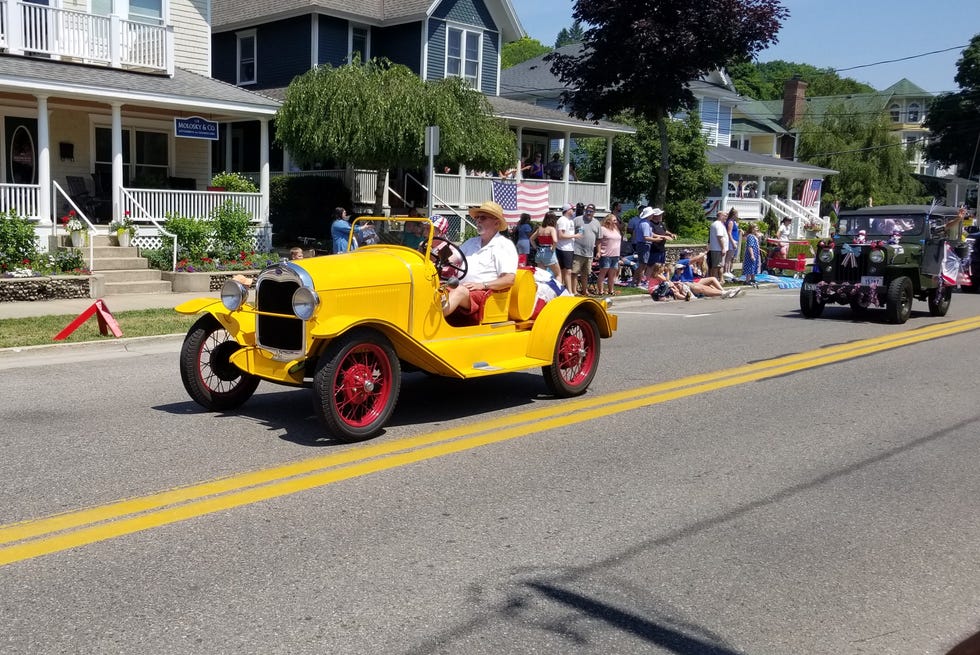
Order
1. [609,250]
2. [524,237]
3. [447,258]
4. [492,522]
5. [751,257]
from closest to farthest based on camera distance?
[492,522] < [447,258] < [524,237] < [609,250] < [751,257]

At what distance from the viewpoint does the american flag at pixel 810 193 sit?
157ft

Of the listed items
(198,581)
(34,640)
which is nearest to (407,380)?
(198,581)

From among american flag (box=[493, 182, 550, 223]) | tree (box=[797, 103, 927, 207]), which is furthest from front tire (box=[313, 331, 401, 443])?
tree (box=[797, 103, 927, 207])

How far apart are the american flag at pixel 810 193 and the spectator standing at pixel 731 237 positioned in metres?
25.8

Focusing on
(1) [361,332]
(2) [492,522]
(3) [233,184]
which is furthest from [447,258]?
(3) [233,184]

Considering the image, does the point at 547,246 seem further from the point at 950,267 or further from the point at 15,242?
the point at 15,242

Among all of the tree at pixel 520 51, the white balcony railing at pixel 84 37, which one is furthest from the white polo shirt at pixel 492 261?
the tree at pixel 520 51

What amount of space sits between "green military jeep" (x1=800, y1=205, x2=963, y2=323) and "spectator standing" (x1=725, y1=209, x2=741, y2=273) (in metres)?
5.04

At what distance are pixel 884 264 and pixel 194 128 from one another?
14924 mm

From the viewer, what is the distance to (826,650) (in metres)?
3.99

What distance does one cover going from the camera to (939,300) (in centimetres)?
1700

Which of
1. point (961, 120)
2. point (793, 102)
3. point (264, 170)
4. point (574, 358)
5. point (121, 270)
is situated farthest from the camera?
point (961, 120)

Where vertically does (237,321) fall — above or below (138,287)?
above

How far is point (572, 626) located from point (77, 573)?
2.29 metres
